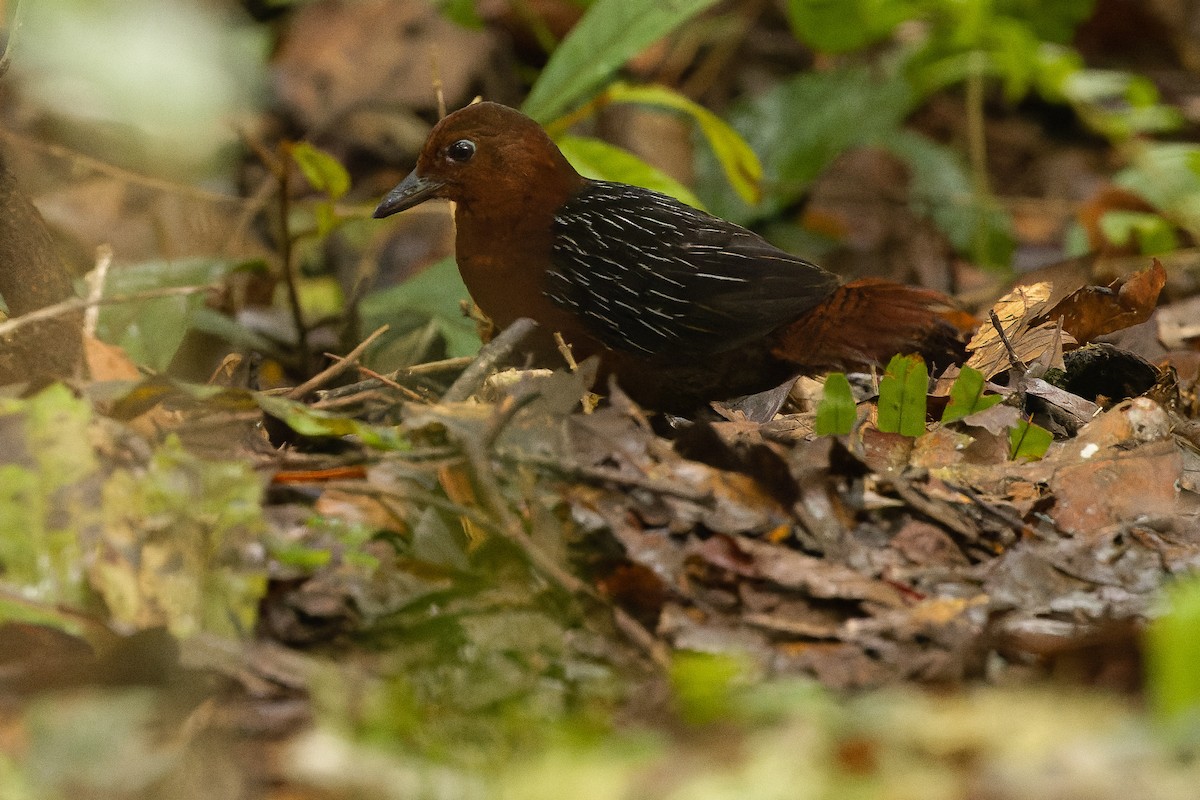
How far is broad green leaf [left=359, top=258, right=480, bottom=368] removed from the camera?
4.56 m

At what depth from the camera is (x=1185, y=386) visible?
151 inches

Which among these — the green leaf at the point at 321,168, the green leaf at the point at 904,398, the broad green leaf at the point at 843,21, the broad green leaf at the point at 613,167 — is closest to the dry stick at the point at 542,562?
the green leaf at the point at 904,398

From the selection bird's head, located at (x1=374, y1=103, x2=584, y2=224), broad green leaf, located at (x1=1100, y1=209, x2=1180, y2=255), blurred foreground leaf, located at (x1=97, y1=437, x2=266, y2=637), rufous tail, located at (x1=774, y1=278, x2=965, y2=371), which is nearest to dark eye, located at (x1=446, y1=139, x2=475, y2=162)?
bird's head, located at (x1=374, y1=103, x2=584, y2=224)

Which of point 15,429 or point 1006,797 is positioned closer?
point 1006,797

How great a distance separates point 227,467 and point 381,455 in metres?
0.32

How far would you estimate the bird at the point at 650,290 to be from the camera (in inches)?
143

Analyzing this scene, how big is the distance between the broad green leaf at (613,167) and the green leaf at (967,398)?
5.56ft

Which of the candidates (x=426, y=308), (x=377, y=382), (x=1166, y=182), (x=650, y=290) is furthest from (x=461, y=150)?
(x=1166, y=182)

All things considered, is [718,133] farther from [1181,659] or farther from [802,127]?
[1181,659]

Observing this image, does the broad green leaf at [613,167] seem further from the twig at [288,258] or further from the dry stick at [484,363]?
the dry stick at [484,363]

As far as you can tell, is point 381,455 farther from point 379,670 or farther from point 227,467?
point 379,670

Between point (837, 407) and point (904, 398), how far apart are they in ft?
0.70

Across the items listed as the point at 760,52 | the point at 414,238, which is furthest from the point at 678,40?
the point at 414,238

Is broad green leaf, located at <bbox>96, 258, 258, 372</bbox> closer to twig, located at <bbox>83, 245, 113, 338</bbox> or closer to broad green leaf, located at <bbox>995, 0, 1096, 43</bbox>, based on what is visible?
twig, located at <bbox>83, 245, 113, 338</bbox>
